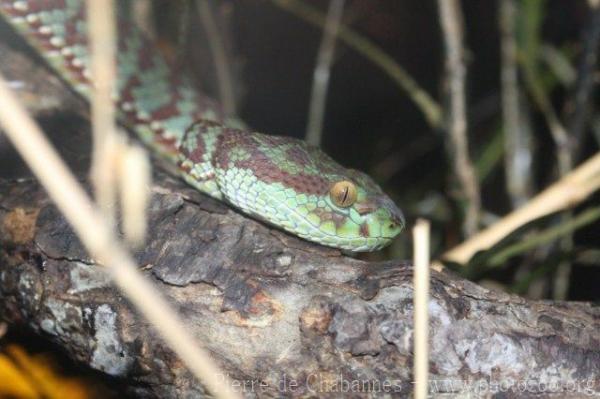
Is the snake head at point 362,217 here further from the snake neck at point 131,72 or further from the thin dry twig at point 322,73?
the thin dry twig at point 322,73

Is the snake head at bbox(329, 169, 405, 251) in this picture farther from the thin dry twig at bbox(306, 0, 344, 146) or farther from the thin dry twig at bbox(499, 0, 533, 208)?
the thin dry twig at bbox(499, 0, 533, 208)

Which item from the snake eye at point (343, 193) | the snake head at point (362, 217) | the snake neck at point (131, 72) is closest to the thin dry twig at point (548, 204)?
the snake head at point (362, 217)

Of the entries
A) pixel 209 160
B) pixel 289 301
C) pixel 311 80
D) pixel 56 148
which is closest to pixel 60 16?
pixel 56 148

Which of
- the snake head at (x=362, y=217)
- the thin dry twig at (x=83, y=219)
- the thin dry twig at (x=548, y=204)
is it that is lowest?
the thin dry twig at (x=83, y=219)

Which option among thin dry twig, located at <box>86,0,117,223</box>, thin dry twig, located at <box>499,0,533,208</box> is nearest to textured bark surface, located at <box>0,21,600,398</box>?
thin dry twig, located at <box>86,0,117,223</box>

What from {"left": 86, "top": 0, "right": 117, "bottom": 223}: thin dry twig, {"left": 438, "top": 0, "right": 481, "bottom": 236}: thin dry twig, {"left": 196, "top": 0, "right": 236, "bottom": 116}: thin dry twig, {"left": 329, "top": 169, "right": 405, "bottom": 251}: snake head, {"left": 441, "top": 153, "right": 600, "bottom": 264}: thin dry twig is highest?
{"left": 196, "top": 0, "right": 236, "bottom": 116}: thin dry twig

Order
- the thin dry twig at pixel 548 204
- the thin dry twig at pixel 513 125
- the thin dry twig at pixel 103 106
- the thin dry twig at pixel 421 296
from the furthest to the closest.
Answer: the thin dry twig at pixel 513 125 < the thin dry twig at pixel 548 204 < the thin dry twig at pixel 421 296 < the thin dry twig at pixel 103 106
